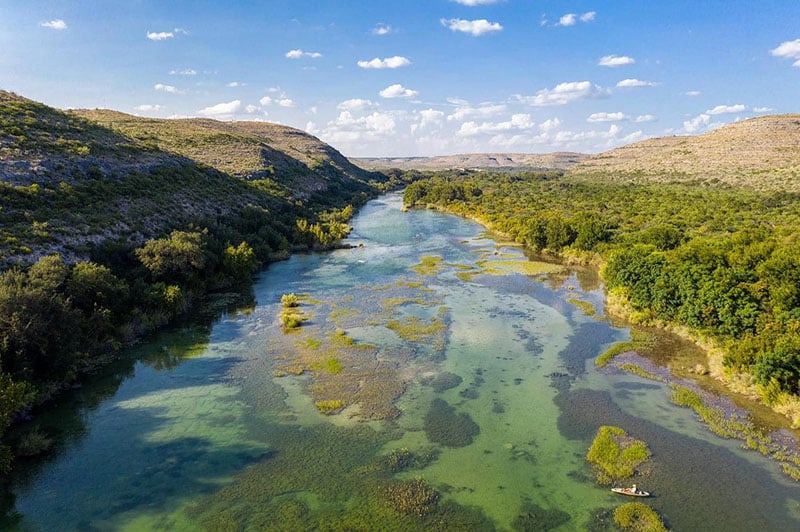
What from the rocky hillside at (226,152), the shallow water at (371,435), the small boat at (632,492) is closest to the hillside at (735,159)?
the shallow water at (371,435)

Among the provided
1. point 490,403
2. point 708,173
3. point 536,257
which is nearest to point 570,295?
point 536,257

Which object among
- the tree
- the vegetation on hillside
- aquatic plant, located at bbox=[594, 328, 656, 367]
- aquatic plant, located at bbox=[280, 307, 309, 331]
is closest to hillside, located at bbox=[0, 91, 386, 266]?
the vegetation on hillside

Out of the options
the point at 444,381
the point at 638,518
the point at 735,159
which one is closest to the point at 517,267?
the point at 444,381

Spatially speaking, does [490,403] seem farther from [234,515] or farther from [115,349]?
[115,349]

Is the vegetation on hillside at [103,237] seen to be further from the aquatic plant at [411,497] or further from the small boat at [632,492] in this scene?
the small boat at [632,492]

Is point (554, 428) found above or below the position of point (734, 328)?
below

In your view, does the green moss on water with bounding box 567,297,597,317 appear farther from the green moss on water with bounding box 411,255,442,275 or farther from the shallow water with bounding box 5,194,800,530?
the green moss on water with bounding box 411,255,442,275
